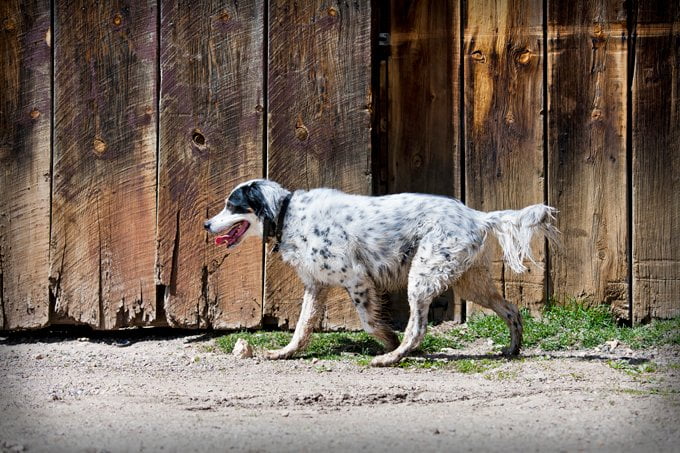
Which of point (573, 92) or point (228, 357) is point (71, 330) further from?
point (573, 92)

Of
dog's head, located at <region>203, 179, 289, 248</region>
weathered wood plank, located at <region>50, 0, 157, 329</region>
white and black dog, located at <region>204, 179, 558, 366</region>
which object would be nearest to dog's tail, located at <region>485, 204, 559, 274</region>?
Result: white and black dog, located at <region>204, 179, 558, 366</region>

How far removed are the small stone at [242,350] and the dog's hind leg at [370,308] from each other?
0.81 m

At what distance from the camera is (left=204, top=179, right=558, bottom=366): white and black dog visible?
6250mm

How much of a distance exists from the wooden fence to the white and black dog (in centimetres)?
53

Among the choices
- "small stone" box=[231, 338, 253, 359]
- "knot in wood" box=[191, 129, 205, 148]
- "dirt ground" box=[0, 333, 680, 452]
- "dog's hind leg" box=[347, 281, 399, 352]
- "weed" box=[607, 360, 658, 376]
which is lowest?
"dirt ground" box=[0, 333, 680, 452]

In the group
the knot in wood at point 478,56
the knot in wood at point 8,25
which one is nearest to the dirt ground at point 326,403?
the knot in wood at point 478,56

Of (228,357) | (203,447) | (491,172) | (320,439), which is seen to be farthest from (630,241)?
(203,447)

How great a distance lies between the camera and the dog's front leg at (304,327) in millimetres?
6520

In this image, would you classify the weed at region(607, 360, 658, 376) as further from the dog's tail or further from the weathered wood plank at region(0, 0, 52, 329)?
the weathered wood plank at region(0, 0, 52, 329)

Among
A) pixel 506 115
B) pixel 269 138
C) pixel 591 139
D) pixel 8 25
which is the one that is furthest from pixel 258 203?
pixel 591 139

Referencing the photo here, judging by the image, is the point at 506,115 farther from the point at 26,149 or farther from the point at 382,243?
the point at 26,149

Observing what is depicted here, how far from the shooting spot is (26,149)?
281 inches

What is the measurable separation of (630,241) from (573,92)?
119 centimetres

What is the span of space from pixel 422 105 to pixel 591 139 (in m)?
1.34
